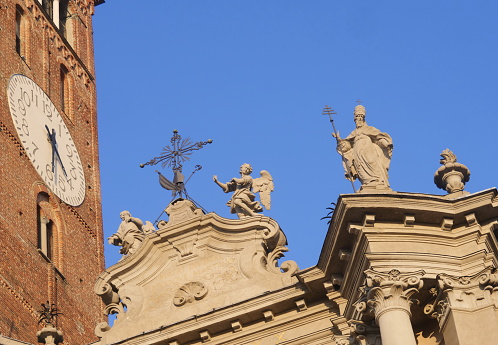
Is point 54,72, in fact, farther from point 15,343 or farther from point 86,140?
point 15,343

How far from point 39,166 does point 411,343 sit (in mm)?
15461

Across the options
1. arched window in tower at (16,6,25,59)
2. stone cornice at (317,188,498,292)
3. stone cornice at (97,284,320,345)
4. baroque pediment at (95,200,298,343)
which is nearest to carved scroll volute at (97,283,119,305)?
baroque pediment at (95,200,298,343)

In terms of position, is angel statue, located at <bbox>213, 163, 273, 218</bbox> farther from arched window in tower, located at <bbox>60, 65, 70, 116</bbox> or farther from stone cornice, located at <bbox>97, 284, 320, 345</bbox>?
arched window in tower, located at <bbox>60, 65, 70, 116</bbox>

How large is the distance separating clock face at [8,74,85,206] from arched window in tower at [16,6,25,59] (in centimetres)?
96

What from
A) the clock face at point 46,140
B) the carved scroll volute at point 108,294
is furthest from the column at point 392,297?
the clock face at point 46,140

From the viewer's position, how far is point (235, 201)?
21297 mm

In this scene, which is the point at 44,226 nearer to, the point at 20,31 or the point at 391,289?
the point at 20,31

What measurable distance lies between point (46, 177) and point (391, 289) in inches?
593

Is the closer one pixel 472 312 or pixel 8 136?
pixel 472 312

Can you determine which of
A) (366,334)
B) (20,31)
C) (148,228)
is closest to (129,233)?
(148,228)

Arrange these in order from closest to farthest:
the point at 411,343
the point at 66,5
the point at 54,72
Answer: the point at 411,343
the point at 54,72
the point at 66,5

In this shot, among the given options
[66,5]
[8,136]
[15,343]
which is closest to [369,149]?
[15,343]

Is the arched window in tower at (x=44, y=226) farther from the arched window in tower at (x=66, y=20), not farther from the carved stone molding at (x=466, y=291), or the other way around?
the carved stone molding at (x=466, y=291)

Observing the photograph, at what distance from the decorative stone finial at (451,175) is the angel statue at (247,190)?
3183mm
